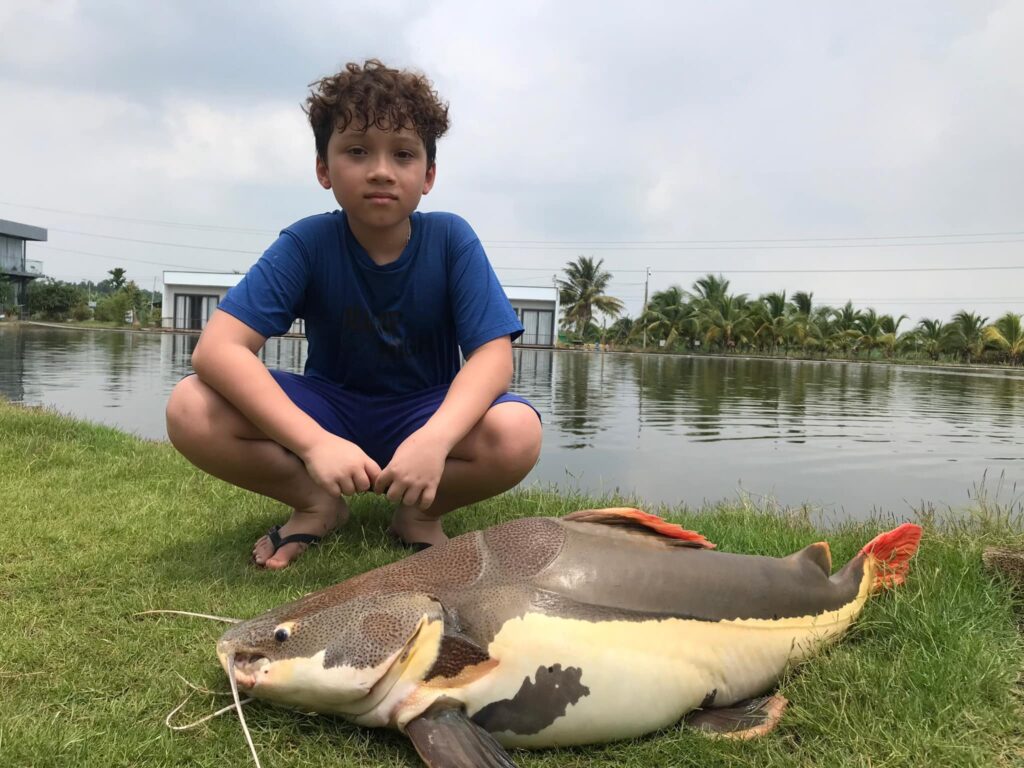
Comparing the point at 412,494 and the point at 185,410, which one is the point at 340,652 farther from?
the point at 185,410

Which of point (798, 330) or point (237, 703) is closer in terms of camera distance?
point (237, 703)

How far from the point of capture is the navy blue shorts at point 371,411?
2969 mm

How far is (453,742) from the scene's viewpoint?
1.57 meters

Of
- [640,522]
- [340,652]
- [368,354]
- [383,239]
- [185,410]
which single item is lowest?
[340,652]

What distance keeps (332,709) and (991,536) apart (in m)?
3.02

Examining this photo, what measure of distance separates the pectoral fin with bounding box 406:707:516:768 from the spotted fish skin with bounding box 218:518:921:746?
1.2 inches

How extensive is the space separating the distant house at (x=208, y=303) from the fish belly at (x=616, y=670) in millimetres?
51796

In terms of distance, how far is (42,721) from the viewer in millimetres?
1686

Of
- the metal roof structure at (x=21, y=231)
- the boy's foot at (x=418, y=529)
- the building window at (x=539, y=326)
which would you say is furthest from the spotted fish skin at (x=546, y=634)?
the metal roof structure at (x=21, y=231)

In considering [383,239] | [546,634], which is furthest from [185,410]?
[546,634]

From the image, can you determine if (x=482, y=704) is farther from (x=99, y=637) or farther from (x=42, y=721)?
(x=99, y=637)

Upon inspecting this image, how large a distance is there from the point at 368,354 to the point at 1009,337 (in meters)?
59.2

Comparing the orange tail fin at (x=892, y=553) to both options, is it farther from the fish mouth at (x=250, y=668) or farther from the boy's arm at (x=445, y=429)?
the fish mouth at (x=250, y=668)

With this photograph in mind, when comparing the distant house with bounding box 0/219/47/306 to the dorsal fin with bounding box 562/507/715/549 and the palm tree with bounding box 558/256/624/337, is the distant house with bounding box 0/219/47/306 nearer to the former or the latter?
the palm tree with bounding box 558/256/624/337
